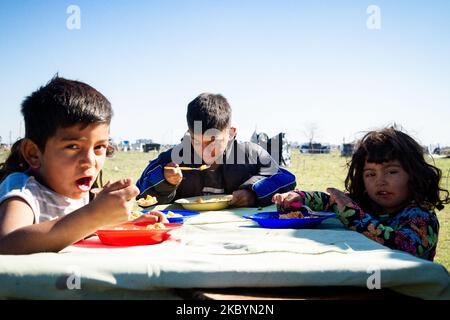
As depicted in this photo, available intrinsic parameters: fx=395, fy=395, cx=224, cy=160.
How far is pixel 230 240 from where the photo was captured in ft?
4.67

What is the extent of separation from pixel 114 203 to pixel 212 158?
1.91 metres

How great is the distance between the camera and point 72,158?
4.72 ft

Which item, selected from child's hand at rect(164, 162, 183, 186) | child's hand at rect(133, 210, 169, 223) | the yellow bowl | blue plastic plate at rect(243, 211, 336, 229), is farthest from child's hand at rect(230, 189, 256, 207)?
child's hand at rect(133, 210, 169, 223)

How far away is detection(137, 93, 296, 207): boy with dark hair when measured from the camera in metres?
2.96

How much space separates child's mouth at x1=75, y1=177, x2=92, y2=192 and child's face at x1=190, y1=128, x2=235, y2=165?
149cm

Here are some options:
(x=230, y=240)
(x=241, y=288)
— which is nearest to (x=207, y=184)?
(x=230, y=240)

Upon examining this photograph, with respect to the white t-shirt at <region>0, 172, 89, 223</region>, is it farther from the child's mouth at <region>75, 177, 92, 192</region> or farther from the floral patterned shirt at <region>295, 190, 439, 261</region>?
the floral patterned shirt at <region>295, 190, 439, 261</region>

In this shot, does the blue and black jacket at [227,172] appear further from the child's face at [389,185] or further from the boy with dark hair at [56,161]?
the boy with dark hair at [56,161]

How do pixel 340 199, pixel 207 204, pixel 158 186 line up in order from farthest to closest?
pixel 158 186 < pixel 207 204 < pixel 340 199

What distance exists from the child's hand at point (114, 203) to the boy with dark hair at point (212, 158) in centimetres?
165

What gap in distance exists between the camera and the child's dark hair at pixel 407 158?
204 centimetres

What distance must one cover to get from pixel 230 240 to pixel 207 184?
1.67 m

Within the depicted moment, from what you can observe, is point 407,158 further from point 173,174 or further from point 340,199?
point 173,174

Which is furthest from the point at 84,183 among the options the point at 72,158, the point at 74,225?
the point at 74,225
